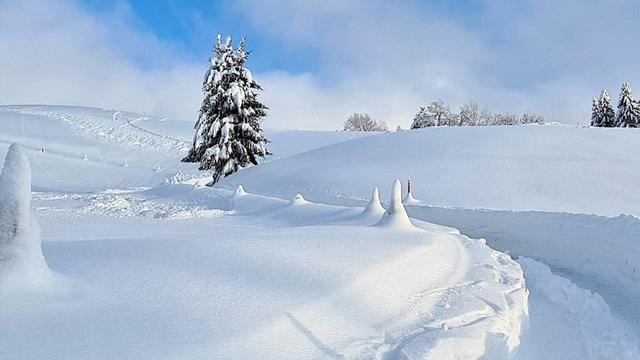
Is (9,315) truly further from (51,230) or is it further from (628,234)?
(628,234)

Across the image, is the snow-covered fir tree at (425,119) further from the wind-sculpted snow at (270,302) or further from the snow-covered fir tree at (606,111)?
the wind-sculpted snow at (270,302)

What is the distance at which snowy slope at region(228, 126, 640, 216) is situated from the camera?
49.7 ft

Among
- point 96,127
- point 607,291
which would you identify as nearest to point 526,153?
point 607,291

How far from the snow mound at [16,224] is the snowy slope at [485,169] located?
12448 mm

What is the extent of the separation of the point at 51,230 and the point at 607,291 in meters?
8.63

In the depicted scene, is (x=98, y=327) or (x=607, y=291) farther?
(x=607, y=291)

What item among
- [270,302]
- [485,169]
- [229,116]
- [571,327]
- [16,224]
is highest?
[229,116]

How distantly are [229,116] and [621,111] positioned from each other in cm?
4598

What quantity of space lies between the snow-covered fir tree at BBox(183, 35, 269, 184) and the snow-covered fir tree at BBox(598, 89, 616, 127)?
153ft

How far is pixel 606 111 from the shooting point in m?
54.8

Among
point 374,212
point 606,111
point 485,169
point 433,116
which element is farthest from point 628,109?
point 374,212

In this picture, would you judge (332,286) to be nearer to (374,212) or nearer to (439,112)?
(374,212)

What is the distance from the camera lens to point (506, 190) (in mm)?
15914

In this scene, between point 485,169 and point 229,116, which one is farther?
point 229,116
